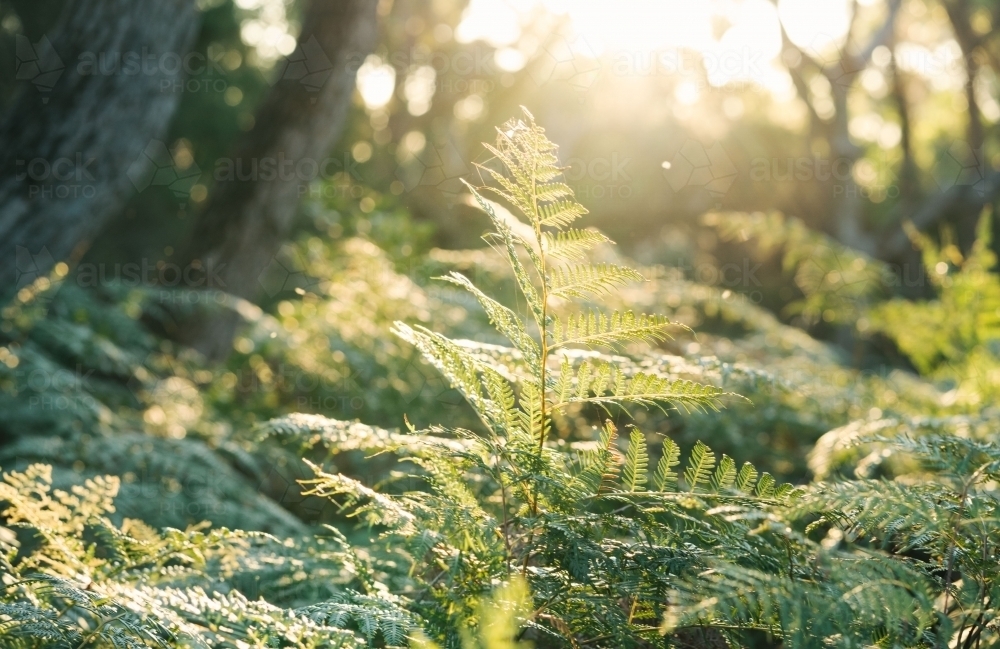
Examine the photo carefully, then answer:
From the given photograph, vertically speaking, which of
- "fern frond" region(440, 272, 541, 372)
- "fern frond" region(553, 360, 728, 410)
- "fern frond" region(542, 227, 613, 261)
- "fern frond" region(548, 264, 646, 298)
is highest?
"fern frond" region(542, 227, 613, 261)

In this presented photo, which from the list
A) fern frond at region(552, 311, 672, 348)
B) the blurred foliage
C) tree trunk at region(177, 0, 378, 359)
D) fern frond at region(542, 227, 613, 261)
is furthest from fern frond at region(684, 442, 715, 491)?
tree trunk at region(177, 0, 378, 359)

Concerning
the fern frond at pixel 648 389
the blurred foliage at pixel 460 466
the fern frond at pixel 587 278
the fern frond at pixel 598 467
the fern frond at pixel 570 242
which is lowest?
the blurred foliage at pixel 460 466

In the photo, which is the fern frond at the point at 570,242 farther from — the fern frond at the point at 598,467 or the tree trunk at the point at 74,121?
the tree trunk at the point at 74,121

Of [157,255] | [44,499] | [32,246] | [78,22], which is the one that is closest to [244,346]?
[32,246]

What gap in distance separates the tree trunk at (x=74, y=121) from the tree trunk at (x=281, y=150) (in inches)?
37.5

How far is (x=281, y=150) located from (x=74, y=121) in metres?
1.18

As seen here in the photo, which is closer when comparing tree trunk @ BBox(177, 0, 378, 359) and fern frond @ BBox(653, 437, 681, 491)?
fern frond @ BBox(653, 437, 681, 491)

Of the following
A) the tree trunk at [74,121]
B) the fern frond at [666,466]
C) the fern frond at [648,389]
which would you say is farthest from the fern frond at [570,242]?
the tree trunk at [74,121]

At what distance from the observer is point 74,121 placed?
2836 mm

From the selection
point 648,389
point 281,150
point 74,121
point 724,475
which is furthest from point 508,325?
point 281,150

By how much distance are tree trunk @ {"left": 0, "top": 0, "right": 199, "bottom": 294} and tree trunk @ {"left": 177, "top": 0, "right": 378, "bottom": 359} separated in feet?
3.12

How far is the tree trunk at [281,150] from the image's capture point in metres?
3.90

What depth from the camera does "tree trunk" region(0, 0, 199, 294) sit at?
9.23 feet

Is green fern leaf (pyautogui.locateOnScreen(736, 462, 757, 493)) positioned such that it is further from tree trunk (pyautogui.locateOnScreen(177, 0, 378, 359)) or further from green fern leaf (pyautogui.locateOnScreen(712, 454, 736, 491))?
tree trunk (pyautogui.locateOnScreen(177, 0, 378, 359))
